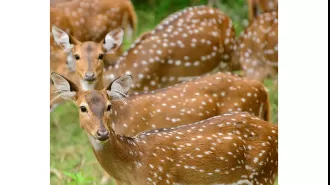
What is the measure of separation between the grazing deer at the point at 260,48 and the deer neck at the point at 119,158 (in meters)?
0.77

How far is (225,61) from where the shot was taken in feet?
14.7

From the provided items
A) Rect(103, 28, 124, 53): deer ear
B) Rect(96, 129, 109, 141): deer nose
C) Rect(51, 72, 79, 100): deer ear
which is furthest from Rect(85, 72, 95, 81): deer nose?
Rect(96, 129, 109, 141): deer nose

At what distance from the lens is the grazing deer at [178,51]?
4.47 meters

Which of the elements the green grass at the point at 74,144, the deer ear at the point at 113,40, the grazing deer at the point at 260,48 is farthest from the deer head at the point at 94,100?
the grazing deer at the point at 260,48

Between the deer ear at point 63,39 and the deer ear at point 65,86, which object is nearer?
the deer ear at point 65,86

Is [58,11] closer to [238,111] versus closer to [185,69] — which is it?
[185,69]

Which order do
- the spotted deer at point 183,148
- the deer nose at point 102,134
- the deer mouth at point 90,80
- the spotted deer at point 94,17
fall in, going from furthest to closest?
the spotted deer at point 94,17
the deer mouth at point 90,80
the spotted deer at point 183,148
the deer nose at point 102,134

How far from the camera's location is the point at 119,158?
392 cm

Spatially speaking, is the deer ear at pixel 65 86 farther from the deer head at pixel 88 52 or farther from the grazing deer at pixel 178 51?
the grazing deer at pixel 178 51

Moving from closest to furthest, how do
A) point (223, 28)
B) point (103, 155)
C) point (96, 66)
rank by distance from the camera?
point (103, 155), point (96, 66), point (223, 28)

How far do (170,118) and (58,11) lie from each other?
2.63 ft

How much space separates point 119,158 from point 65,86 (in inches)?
15.8

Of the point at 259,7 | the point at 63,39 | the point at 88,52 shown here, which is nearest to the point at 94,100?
the point at 88,52
